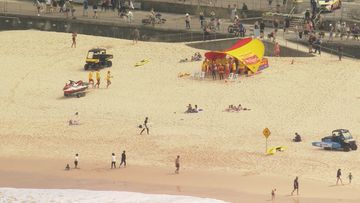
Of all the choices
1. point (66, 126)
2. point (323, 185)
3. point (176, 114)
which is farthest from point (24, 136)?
point (323, 185)

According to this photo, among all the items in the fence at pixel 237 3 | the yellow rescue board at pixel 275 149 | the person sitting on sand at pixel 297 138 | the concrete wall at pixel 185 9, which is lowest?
the yellow rescue board at pixel 275 149

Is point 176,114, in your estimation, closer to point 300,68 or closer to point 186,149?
point 186,149

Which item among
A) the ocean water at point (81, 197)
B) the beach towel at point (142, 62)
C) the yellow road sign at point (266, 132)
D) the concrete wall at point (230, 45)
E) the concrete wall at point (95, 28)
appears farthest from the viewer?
the concrete wall at point (95, 28)

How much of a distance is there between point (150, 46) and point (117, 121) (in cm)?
1180

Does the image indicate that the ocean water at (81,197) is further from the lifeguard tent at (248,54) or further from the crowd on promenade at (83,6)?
the crowd on promenade at (83,6)

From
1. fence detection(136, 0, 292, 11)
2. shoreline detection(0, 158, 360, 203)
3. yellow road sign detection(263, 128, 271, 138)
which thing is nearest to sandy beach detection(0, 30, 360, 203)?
shoreline detection(0, 158, 360, 203)

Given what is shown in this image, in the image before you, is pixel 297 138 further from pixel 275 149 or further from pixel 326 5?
pixel 326 5

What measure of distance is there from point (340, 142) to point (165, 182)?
7.58 m

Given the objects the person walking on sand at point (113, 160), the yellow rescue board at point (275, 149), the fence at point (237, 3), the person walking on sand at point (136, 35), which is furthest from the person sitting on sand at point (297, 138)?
the fence at point (237, 3)

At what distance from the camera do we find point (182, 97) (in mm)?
54656

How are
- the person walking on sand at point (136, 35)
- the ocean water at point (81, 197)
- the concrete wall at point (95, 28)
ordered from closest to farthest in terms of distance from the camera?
the ocean water at point (81, 197), the concrete wall at point (95, 28), the person walking on sand at point (136, 35)

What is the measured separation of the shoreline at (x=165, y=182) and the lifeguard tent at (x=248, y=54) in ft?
40.5

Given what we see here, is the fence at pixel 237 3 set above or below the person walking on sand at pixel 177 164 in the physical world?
above

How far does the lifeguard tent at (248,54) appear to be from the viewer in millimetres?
57375
